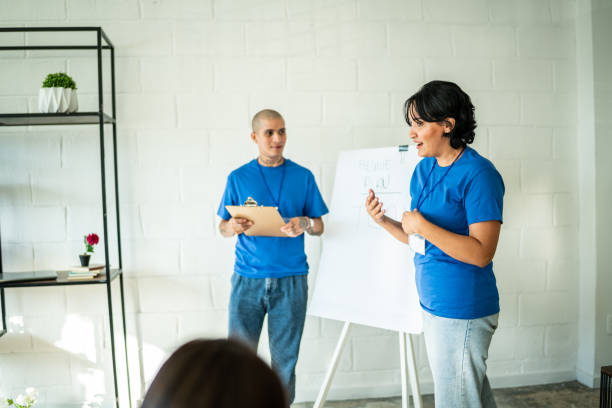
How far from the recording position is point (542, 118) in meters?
2.78

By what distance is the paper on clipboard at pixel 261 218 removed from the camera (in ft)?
6.38

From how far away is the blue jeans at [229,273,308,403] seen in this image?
7.02 ft

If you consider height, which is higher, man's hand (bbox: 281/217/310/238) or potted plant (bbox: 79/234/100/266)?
man's hand (bbox: 281/217/310/238)

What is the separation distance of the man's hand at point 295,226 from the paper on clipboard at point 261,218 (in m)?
0.03

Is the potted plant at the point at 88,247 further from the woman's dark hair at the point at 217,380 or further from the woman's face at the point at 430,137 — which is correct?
the woman's dark hair at the point at 217,380

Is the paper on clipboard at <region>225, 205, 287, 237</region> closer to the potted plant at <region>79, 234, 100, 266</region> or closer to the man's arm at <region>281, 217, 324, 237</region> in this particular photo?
the man's arm at <region>281, 217, 324, 237</region>

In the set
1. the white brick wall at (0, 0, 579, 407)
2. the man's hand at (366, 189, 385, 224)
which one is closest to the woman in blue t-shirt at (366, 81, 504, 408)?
the man's hand at (366, 189, 385, 224)

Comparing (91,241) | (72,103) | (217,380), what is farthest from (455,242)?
(72,103)

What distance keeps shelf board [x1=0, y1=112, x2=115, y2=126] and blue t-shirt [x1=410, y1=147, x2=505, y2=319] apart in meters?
1.59

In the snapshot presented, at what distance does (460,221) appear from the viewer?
156 centimetres

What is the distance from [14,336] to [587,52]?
365 centimetres

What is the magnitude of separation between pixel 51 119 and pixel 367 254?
1.72m

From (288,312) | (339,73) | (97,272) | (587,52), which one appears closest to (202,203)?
(97,272)

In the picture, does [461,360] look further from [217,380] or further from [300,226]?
[217,380]
